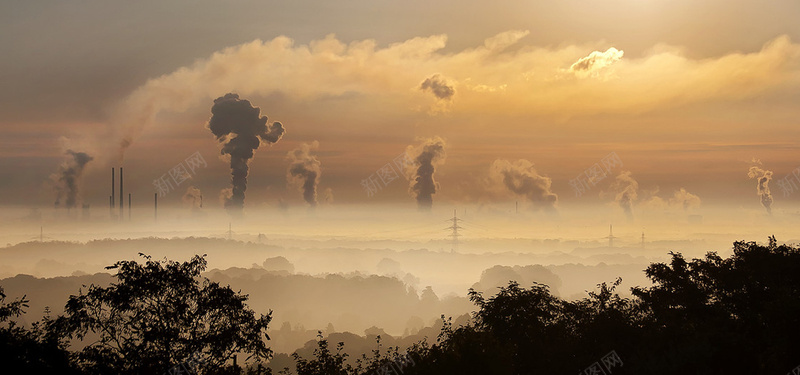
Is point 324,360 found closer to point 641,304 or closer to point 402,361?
point 402,361

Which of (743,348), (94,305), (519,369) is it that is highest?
(94,305)

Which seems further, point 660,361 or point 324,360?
point 324,360

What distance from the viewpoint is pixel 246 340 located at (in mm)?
32875

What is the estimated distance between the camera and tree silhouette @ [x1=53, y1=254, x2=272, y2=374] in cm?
3112

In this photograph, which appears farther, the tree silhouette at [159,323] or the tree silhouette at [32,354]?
the tree silhouette at [159,323]

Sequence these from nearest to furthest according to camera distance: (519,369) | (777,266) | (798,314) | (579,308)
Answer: (798,314) < (519,369) < (777,266) < (579,308)

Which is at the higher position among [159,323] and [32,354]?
[159,323]

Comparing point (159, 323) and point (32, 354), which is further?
point (159, 323)

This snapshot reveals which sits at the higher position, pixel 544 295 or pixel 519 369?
pixel 544 295

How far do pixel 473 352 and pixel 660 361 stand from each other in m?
9.97

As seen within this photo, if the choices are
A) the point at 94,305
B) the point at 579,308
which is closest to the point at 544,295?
the point at 579,308

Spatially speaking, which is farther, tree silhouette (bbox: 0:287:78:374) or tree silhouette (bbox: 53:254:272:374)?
tree silhouette (bbox: 53:254:272:374)

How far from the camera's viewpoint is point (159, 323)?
106ft

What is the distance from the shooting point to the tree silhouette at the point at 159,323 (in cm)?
3112
